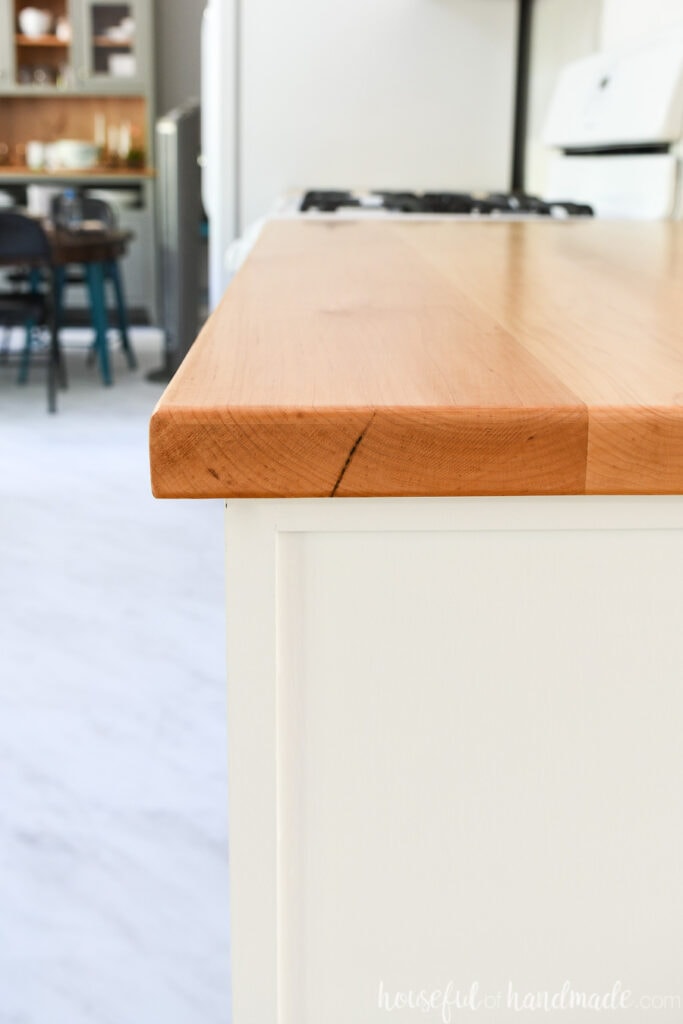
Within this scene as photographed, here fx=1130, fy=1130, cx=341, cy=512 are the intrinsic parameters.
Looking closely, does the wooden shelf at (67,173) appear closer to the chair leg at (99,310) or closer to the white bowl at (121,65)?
the white bowl at (121,65)

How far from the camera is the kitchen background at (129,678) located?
1197 mm

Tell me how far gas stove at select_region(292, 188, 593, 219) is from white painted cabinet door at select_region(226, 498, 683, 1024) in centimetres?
138

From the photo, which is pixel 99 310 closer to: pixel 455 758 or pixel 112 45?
pixel 112 45

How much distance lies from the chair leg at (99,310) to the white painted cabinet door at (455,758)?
4.12m

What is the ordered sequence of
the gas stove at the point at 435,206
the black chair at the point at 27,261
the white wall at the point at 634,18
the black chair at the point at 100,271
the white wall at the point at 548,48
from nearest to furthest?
1. the white wall at the point at 634,18
2. the gas stove at the point at 435,206
3. the white wall at the point at 548,48
4. the black chair at the point at 27,261
5. the black chair at the point at 100,271

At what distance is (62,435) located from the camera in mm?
3654

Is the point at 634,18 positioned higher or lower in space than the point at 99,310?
higher

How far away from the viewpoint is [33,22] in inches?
216

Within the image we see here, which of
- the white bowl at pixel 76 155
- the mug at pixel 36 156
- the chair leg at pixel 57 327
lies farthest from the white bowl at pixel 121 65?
the chair leg at pixel 57 327

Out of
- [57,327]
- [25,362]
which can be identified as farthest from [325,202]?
[25,362]

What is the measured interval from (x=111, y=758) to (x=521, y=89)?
80.1 inches

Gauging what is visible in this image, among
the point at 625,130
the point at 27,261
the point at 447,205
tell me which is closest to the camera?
the point at 625,130

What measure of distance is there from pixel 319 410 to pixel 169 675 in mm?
1517

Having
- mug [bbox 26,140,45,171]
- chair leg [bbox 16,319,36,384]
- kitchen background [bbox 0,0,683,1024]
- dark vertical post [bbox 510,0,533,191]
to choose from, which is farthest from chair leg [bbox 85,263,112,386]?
dark vertical post [bbox 510,0,533,191]
